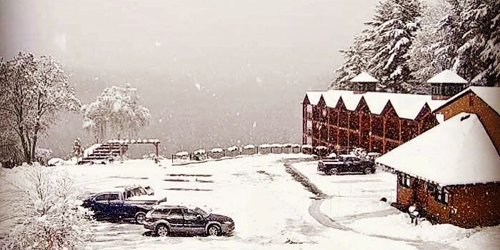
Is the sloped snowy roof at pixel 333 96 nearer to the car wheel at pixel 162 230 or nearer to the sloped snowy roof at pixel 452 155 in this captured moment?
the sloped snowy roof at pixel 452 155

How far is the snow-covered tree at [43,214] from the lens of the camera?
4.53m

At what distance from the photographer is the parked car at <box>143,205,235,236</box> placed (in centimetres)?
500

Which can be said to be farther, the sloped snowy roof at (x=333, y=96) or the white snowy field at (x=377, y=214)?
the sloped snowy roof at (x=333, y=96)

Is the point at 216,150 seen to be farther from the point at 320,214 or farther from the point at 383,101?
the point at 383,101

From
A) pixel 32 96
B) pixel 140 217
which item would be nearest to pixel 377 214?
pixel 140 217

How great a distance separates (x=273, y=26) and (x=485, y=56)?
64.7 inches

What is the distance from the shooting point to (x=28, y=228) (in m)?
4.55

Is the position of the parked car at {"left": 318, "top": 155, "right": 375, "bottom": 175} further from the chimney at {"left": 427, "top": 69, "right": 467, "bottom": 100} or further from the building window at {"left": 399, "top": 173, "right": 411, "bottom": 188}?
the chimney at {"left": 427, "top": 69, "right": 467, "bottom": 100}

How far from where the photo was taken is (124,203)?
16.8ft

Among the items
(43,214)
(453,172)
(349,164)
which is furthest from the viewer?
(349,164)

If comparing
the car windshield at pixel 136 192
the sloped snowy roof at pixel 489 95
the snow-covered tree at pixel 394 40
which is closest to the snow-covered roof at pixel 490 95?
the sloped snowy roof at pixel 489 95

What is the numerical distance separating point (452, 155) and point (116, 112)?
2746 millimetres

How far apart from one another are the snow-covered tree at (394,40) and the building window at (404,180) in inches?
31.7

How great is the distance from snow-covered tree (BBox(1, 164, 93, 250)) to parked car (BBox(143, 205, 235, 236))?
0.54 meters
